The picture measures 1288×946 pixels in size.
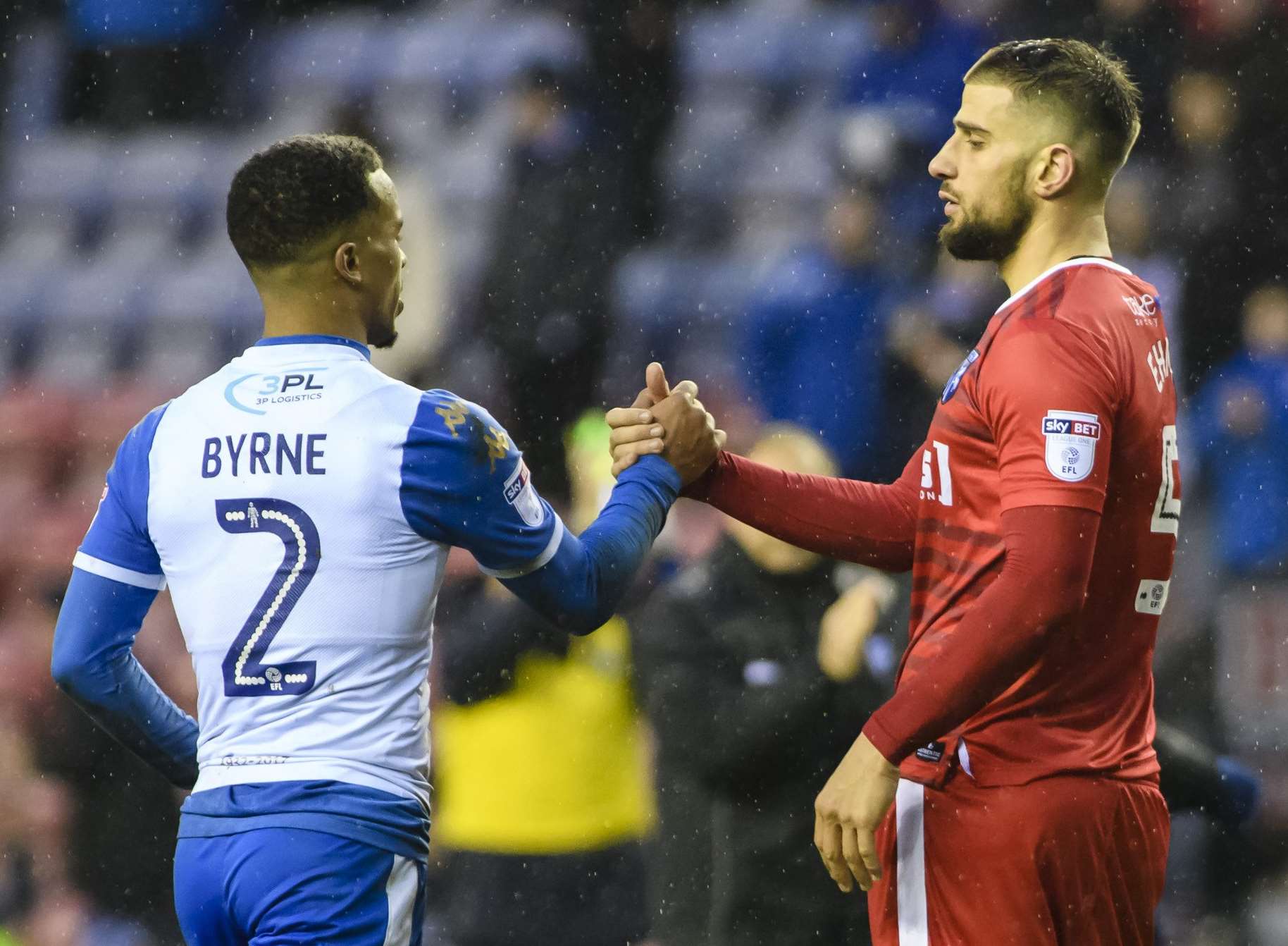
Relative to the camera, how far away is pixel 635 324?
4.94 m

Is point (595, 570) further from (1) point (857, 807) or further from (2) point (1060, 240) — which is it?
(2) point (1060, 240)

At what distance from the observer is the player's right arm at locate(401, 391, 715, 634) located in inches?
71.3

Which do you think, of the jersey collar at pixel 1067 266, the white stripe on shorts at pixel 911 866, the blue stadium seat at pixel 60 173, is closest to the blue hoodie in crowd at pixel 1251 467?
the jersey collar at pixel 1067 266

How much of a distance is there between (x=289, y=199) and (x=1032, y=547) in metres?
1.06

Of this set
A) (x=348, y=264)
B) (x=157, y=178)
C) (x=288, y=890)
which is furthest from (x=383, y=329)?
(x=157, y=178)

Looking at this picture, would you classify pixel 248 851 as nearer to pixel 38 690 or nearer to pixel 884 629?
pixel 884 629

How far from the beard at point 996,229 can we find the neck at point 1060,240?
0.07ft

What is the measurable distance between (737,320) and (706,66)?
111cm

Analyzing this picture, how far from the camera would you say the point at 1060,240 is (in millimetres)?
2125

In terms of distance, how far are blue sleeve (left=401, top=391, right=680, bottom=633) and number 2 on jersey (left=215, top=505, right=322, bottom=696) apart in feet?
0.43

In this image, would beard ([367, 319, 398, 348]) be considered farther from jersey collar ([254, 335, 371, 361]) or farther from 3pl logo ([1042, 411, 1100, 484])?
3pl logo ([1042, 411, 1100, 484])

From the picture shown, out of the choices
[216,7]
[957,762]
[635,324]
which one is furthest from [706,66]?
[957,762]

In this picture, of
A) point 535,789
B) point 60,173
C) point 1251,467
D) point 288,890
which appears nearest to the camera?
point 288,890

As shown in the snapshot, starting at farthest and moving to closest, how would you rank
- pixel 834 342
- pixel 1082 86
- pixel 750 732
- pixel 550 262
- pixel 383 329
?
pixel 550 262 → pixel 834 342 → pixel 750 732 → pixel 1082 86 → pixel 383 329
